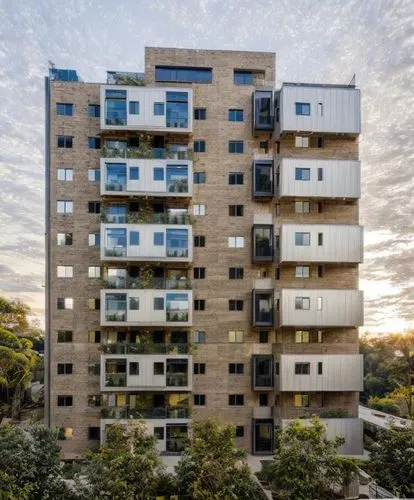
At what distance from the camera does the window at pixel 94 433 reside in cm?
2733

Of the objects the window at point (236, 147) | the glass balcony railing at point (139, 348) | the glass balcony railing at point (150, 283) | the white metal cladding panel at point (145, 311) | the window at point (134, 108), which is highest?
the window at point (134, 108)

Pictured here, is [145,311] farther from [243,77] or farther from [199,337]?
[243,77]

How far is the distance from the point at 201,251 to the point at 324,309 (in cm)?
997

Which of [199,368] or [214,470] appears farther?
[199,368]

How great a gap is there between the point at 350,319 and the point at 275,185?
11.3m

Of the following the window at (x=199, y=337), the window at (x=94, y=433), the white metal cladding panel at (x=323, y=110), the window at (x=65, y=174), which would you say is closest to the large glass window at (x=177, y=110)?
the white metal cladding panel at (x=323, y=110)

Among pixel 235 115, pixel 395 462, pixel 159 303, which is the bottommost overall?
pixel 395 462

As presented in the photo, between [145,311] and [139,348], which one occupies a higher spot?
[145,311]

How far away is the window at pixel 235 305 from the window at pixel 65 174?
50.3ft

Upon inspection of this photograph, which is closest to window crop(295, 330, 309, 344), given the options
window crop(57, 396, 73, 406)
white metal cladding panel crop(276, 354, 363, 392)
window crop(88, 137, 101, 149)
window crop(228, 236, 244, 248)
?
white metal cladding panel crop(276, 354, 363, 392)

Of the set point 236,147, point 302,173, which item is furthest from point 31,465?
point 302,173

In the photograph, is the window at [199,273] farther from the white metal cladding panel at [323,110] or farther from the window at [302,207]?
the white metal cladding panel at [323,110]

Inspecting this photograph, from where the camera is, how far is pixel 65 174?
28.6 m

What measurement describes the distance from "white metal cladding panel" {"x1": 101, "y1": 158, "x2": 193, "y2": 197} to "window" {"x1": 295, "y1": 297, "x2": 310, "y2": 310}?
11.0m
